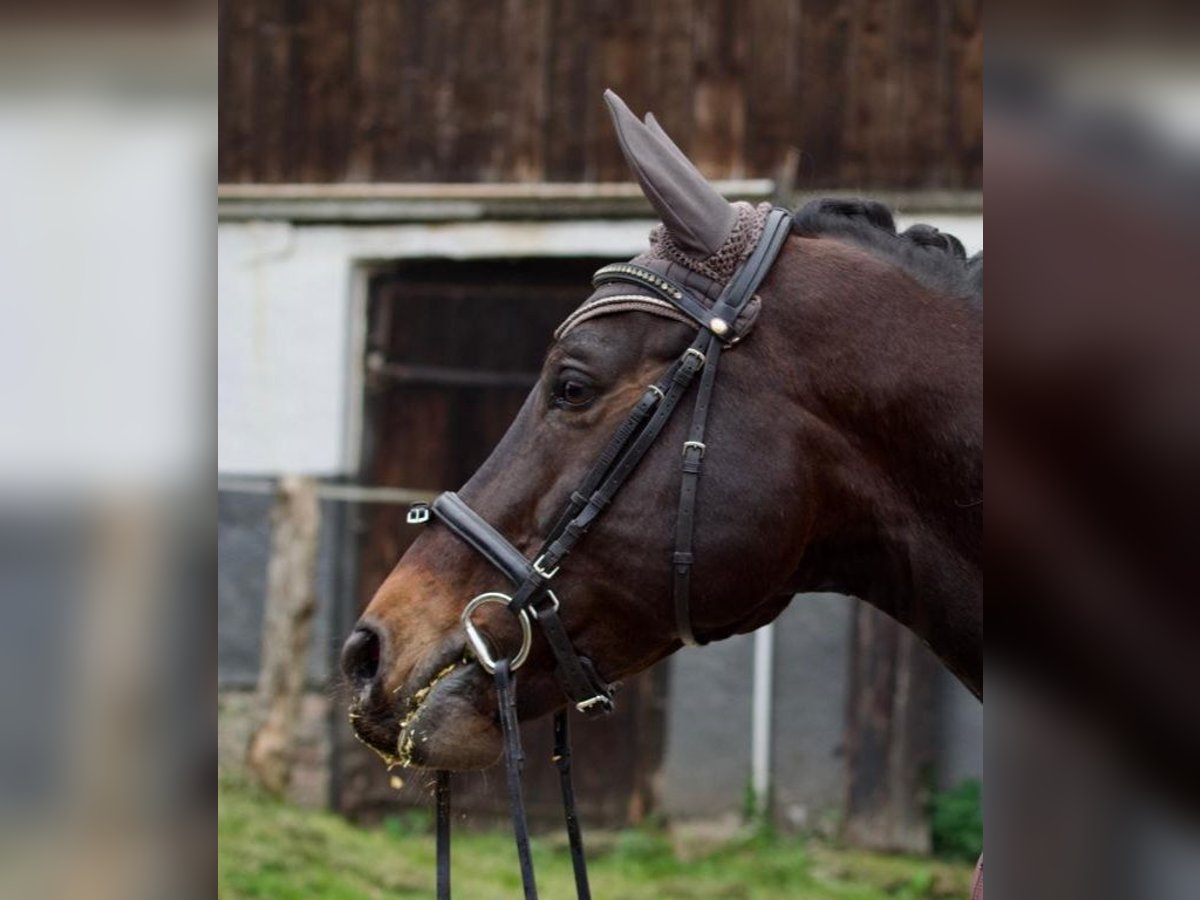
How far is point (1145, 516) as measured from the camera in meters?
0.80

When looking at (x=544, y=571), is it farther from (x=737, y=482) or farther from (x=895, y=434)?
(x=895, y=434)

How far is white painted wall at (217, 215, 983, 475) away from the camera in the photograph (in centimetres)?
655

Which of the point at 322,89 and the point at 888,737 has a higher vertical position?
the point at 322,89

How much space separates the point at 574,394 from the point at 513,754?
578 mm

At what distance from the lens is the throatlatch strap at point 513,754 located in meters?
2.14

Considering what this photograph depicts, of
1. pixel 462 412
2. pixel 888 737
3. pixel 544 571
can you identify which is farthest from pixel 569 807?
pixel 462 412

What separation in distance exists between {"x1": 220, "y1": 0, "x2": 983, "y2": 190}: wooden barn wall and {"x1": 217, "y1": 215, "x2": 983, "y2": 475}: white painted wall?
0.31 meters

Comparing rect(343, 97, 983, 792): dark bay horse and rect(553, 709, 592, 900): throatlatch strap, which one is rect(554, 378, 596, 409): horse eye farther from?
rect(553, 709, 592, 900): throatlatch strap

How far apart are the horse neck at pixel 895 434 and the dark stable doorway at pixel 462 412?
4322 millimetres

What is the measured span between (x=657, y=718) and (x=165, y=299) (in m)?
5.81

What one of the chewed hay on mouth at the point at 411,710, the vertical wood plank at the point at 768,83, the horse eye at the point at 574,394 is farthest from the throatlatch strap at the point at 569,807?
the vertical wood plank at the point at 768,83

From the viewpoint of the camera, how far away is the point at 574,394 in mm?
2250

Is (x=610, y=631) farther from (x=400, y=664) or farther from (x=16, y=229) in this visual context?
(x=16, y=229)

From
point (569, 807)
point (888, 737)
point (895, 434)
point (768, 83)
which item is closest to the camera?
point (895, 434)
